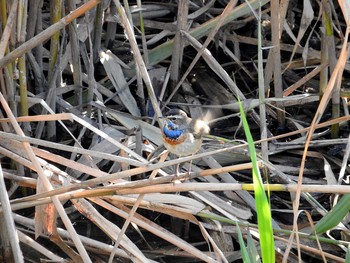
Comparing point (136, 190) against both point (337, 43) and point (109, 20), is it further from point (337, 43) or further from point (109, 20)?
point (337, 43)

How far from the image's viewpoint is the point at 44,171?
3.83 metres

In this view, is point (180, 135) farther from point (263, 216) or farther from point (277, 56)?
point (263, 216)

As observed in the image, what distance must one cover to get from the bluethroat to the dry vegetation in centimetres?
8

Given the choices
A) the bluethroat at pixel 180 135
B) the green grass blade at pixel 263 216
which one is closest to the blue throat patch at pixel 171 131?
the bluethroat at pixel 180 135

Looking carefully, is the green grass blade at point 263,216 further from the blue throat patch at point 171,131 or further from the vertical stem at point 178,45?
the vertical stem at point 178,45

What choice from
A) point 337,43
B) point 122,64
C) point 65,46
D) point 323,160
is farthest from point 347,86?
point 65,46

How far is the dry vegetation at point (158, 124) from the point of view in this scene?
12.7ft

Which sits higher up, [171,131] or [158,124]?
[171,131]

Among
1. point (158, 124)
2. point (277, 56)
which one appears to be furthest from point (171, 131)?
point (277, 56)

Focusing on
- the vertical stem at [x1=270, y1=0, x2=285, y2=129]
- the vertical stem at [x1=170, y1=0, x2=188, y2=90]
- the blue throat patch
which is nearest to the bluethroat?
the blue throat patch

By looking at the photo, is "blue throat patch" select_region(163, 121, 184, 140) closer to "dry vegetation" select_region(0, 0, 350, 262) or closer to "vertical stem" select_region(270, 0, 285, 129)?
"dry vegetation" select_region(0, 0, 350, 262)

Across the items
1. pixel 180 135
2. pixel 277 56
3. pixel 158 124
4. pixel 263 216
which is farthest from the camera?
pixel 158 124

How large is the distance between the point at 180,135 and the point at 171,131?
60 millimetres

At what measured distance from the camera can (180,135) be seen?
4.25 meters
